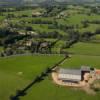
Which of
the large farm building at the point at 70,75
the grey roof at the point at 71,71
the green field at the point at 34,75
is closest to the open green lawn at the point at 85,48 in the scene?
the green field at the point at 34,75

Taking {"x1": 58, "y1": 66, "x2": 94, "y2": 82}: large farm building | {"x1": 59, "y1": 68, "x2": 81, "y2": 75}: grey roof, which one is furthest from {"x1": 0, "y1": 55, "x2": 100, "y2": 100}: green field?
{"x1": 59, "y1": 68, "x2": 81, "y2": 75}: grey roof

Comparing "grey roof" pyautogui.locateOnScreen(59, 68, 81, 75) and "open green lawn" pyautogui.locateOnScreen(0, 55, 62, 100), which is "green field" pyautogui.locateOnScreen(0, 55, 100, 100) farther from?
"grey roof" pyautogui.locateOnScreen(59, 68, 81, 75)

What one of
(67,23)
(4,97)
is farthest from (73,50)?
(67,23)

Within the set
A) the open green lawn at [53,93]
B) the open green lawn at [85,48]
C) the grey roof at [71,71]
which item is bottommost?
the open green lawn at [53,93]

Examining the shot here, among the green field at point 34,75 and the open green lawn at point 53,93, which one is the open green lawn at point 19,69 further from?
the open green lawn at point 53,93

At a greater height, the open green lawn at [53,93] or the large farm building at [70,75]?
the large farm building at [70,75]

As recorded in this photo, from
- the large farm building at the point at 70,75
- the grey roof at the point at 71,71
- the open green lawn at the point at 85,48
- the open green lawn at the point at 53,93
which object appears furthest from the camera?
the open green lawn at the point at 85,48

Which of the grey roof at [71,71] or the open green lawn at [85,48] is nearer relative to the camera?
the grey roof at [71,71]
